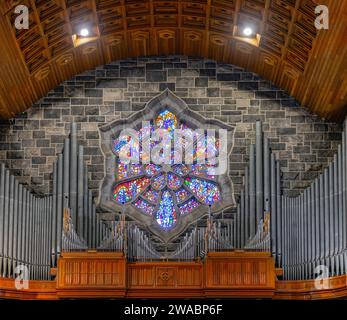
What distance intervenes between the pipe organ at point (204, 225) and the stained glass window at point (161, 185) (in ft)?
1.95

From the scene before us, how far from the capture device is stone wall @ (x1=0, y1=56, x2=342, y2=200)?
29469 mm

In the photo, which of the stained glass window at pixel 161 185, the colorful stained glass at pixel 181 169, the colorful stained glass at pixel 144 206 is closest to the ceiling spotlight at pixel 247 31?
the stained glass window at pixel 161 185

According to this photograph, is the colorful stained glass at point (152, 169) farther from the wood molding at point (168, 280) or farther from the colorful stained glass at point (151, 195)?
the wood molding at point (168, 280)

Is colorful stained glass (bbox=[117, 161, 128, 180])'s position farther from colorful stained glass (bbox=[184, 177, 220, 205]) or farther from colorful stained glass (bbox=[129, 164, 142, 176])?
colorful stained glass (bbox=[184, 177, 220, 205])

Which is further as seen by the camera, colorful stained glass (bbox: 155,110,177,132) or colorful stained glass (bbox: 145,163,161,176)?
colorful stained glass (bbox: 155,110,177,132)

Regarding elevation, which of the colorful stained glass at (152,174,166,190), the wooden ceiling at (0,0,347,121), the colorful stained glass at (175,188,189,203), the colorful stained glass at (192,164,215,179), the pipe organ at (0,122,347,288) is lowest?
the pipe organ at (0,122,347,288)

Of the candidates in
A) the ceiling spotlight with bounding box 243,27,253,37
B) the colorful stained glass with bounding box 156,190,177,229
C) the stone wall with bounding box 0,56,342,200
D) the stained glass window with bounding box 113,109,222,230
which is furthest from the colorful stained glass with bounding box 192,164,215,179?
the ceiling spotlight with bounding box 243,27,253,37

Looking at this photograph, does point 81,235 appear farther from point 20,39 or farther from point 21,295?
point 20,39

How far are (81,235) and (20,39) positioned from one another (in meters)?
5.31

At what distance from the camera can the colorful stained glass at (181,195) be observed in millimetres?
29359

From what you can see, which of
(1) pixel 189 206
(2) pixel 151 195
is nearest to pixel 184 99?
(2) pixel 151 195

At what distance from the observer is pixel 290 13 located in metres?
25.9

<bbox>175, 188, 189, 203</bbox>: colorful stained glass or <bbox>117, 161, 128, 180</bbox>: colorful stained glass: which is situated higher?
<bbox>117, 161, 128, 180</bbox>: colorful stained glass

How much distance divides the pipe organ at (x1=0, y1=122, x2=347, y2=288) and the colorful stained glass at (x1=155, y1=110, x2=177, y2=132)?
2.34 meters
